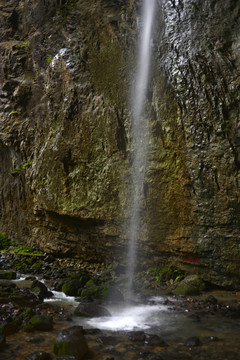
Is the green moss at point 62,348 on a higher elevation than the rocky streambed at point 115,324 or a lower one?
higher

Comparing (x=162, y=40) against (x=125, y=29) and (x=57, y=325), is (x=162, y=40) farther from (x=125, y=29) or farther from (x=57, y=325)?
(x=57, y=325)

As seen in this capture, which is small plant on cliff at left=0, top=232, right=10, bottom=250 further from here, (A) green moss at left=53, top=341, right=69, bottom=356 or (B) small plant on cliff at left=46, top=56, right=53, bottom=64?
(A) green moss at left=53, top=341, right=69, bottom=356

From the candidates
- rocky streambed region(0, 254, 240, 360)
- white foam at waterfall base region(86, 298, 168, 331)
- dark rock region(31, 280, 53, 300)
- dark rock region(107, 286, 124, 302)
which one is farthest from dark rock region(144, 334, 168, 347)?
dark rock region(31, 280, 53, 300)

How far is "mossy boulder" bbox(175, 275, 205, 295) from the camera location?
7.58m

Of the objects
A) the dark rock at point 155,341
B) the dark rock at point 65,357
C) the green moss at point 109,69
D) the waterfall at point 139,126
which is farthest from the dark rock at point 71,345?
the green moss at point 109,69

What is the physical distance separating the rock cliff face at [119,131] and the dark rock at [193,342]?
3428 mm

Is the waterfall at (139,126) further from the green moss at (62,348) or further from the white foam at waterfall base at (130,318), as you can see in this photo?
the green moss at (62,348)

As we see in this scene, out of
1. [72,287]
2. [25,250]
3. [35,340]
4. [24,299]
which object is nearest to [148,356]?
[35,340]

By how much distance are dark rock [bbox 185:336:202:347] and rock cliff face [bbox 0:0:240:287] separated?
135 inches

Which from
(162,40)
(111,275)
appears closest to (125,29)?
(162,40)

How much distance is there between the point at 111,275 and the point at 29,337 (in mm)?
5553

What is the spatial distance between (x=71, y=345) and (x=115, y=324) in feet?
5.28

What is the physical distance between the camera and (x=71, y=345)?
4.04 m

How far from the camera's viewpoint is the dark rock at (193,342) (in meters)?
4.47
